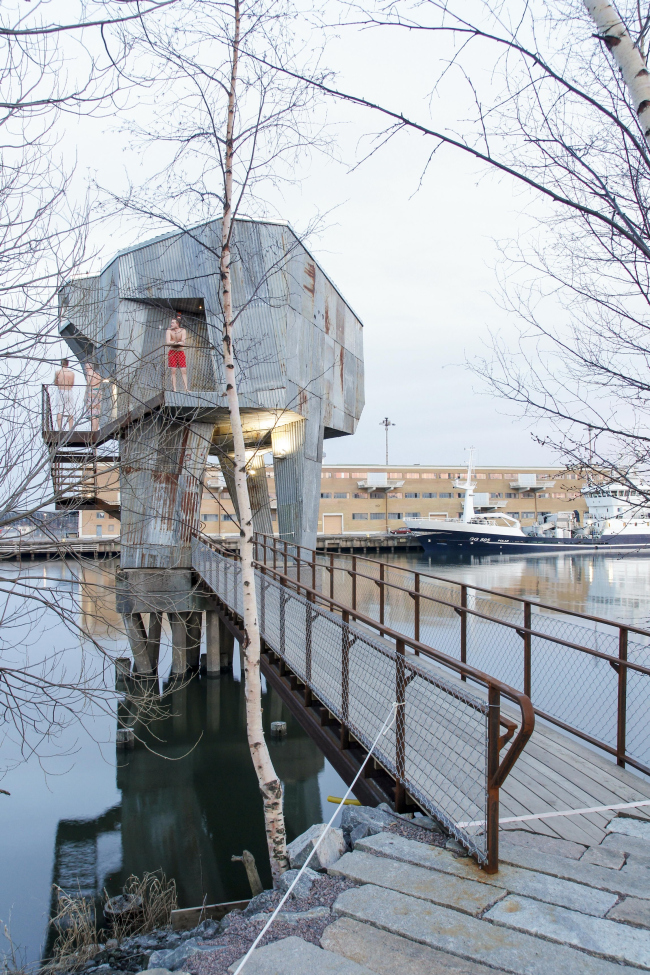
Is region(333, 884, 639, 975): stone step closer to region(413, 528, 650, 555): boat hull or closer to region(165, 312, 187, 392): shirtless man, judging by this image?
region(165, 312, 187, 392): shirtless man

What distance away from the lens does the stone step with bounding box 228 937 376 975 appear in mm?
2439

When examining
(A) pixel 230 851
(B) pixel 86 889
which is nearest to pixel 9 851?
(B) pixel 86 889

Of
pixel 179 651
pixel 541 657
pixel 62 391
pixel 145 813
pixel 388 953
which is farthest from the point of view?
pixel 179 651

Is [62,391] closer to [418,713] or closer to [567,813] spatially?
[418,713]

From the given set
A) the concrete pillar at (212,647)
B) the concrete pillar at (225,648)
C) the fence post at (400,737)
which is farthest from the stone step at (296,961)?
the concrete pillar at (225,648)

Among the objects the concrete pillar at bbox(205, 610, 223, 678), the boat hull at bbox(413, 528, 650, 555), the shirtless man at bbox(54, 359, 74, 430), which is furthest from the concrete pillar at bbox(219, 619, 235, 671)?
the boat hull at bbox(413, 528, 650, 555)

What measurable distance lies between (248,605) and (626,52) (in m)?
4.11

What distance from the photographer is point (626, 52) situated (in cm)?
278

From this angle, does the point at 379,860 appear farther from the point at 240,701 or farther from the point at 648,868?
the point at 240,701

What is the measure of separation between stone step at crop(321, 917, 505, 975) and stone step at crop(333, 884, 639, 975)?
0.03 metres

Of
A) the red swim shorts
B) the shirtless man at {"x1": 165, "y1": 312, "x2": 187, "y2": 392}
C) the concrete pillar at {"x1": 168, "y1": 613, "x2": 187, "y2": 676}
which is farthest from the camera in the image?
the concrete pillar at {"x1": 168, "y1": 613, "x2": 187, "y2": 676}

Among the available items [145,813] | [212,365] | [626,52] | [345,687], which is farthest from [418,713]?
[212,365]

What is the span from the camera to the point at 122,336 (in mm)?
13828

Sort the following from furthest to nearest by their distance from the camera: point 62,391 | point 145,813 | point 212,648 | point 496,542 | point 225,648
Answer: point 496,542
point 225,648
point 212,648
point 145,813
point 62,391
